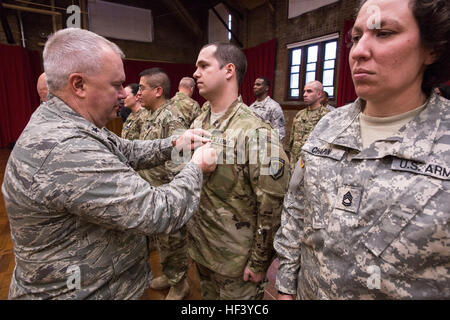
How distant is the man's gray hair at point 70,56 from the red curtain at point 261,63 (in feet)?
23.2

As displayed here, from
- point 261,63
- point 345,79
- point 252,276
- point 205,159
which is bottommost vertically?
point 252,276

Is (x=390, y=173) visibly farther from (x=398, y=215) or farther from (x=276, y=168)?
(x=276, y=168)

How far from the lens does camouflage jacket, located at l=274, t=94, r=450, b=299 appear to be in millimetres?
748

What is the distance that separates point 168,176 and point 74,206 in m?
1.68

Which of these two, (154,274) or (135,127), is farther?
(135,127)

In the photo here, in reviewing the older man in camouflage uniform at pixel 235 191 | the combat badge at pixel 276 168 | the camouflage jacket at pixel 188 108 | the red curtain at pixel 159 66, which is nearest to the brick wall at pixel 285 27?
the red curtain at pixel 159 66

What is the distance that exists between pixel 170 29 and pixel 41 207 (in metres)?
12.0

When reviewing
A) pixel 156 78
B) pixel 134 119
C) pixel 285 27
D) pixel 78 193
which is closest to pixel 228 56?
pixel 78 193

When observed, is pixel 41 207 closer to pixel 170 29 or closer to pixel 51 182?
pixel 51 182

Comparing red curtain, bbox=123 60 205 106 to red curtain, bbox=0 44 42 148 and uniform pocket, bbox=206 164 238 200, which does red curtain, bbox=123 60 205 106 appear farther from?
uniform pocket, bbox=206 164 238 200

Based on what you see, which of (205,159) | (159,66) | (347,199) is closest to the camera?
(347,199)

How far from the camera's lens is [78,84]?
3.37 feet

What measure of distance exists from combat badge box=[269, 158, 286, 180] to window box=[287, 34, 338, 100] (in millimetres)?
6166

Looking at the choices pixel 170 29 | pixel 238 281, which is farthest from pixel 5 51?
pixel 238 281
